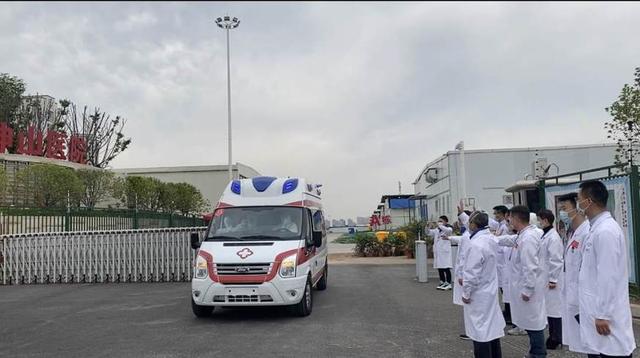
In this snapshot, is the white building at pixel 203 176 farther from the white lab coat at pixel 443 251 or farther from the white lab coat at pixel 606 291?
the white lab coat at pixel 606 291

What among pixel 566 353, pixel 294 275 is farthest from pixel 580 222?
pixel 294 275

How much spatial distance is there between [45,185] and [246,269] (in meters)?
19.5

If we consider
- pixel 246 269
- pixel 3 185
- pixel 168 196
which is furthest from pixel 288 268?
pixel 168 196

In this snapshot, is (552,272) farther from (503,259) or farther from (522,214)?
(503,259)

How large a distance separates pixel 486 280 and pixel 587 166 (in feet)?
79.0

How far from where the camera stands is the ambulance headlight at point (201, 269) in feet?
31.2

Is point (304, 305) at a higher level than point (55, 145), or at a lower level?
lower

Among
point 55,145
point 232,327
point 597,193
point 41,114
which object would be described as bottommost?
point 232,327

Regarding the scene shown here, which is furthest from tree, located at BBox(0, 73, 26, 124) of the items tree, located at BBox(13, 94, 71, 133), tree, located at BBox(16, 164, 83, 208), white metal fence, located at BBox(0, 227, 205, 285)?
white metal fence, located at BBox(0, 227, 205, 285)

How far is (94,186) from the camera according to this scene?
28.8 metres

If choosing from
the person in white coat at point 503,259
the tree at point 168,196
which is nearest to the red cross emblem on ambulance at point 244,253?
the person in white coat at point 503,259

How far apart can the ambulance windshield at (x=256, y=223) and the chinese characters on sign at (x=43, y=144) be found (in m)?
26.1

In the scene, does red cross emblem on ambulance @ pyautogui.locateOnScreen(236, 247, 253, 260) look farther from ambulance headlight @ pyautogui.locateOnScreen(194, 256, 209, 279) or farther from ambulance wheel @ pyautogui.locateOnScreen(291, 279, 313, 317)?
ambulance wheel @ pyautogui.locateOnScreen(291, 279, 313, 317)

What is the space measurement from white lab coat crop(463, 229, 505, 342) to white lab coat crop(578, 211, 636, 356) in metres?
1.26
